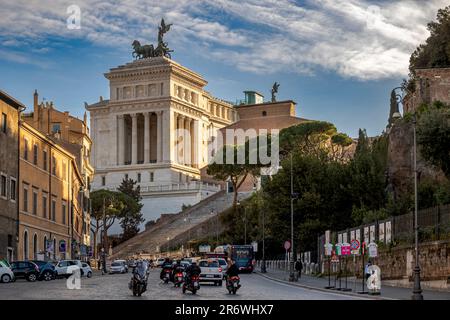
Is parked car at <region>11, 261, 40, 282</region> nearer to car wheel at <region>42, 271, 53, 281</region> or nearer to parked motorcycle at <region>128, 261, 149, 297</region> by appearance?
car wheel at <region>42, 271, 53, 281</region>

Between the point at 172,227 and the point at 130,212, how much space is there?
20.0 feet

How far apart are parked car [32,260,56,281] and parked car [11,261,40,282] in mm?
967

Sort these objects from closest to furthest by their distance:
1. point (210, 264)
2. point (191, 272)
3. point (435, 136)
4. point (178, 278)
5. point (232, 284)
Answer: point (232, 284) < point (191, 272) < point (178, 278) < point (210, 264) < point (435, 136)

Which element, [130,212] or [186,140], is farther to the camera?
[186,140]

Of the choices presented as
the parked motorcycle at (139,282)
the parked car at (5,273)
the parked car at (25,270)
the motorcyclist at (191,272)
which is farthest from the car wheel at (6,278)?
the parked motorcycle at (139,282)

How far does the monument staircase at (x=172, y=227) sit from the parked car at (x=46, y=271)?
5977 centimetres

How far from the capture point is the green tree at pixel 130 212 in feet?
414

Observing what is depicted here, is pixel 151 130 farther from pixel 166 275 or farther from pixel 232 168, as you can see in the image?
pixel 166 275

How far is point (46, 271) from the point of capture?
180 feet

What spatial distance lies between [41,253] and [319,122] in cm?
6289

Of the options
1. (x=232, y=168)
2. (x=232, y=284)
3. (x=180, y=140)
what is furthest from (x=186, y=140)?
Result: (x=232, y=284)

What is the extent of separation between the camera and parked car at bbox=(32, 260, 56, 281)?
179 ft

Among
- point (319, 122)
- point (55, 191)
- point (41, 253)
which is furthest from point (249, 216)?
point (41, 253)

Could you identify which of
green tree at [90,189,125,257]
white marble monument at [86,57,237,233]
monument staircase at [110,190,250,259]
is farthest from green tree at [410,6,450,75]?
white marble monument at [86,57,237,233]
